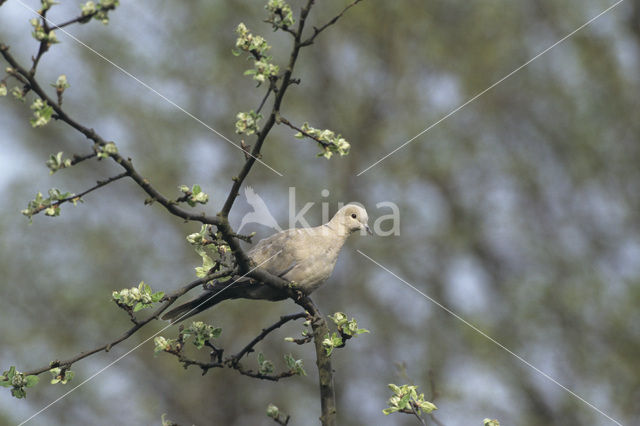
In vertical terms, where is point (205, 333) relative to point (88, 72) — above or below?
below

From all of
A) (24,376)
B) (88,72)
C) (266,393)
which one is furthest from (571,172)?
(24,376)

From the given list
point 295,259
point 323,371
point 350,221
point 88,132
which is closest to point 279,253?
point 295,259

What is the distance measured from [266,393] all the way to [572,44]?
8.73m

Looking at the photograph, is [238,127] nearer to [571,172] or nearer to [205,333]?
[205,333]

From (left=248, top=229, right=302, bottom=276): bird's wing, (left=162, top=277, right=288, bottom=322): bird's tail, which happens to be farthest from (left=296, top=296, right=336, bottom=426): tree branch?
(left=248, top=229, right=302, bottom=276): bird's wing

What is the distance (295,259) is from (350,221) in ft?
1.96

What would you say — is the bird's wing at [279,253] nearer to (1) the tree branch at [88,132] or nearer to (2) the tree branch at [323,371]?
(2) the tree branch at [323,371]

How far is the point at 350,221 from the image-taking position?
576 centimetres

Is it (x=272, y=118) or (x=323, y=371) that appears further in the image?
(x=323, y=371)

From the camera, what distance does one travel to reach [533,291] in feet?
41.4

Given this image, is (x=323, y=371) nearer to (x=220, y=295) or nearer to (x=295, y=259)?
(x=220, y=295)

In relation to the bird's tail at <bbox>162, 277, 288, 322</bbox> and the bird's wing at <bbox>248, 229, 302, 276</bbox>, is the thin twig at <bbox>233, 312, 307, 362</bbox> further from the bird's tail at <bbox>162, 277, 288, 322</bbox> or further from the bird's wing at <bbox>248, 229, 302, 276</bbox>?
the bird's wing at <bbox>248, 229, 302, 276</bbox>

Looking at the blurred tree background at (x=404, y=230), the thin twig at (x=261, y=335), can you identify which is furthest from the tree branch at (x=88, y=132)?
the blurred tree background at (x=404, y=230)

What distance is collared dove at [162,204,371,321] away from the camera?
4.96m
